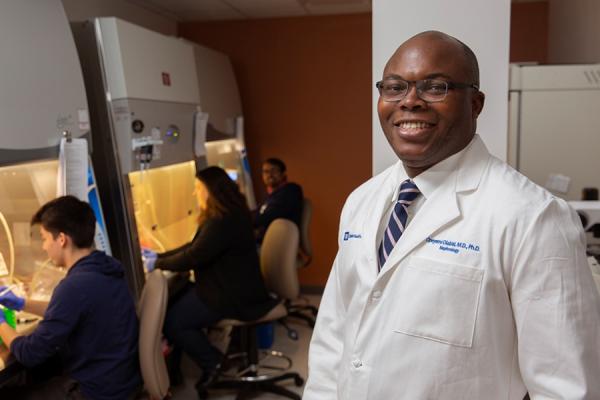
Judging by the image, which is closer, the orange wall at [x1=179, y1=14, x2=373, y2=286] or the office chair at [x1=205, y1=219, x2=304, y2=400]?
the office chair at [x1=205, y1=219, x2=304, y2=400]

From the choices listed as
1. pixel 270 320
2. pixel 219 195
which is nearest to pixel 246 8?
pixel 219 195

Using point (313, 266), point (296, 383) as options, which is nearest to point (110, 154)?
point (296, 383)

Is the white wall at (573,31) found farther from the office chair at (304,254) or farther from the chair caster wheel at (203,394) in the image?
the chair caster wheel at (203,394)

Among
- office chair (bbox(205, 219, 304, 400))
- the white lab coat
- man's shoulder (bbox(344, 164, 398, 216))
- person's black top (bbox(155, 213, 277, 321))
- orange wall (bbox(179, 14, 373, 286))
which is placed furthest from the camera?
orange wall (bbox(179, 14, 373, 286))

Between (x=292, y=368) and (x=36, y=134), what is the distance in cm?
208

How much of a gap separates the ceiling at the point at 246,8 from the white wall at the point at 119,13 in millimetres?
49

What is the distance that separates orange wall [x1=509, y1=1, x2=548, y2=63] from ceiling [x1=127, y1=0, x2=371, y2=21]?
3.86ft

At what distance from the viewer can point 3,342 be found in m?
1.93

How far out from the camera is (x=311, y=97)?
4703 mm

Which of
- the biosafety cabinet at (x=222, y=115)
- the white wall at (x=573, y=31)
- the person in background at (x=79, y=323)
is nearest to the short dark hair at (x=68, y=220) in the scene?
the person in background at (x=79, y=323)

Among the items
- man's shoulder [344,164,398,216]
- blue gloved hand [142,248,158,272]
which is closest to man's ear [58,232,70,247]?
blue gloved hand [142,248,158,272]

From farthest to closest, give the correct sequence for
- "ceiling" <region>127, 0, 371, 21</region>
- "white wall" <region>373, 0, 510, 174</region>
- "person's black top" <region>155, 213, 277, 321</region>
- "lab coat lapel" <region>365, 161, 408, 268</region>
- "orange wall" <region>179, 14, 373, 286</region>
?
1. "orange wall" <region>179, 14, 373, 286</region>
2. "ceiling" <region>127, 0, 371, 21</region>
3. "person's black top" <region>155, 213, 277, 321</region>
4. "white wall" <region>373, 0, 510, 174</region>
5. "lab coat lapel" <region>365, 161, 408, 268</region>

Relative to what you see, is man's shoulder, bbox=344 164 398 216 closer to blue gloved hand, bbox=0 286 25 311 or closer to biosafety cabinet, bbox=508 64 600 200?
biosafety cabinet, bbox=508 64 600 200

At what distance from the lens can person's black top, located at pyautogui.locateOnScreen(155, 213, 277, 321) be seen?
2842mm
